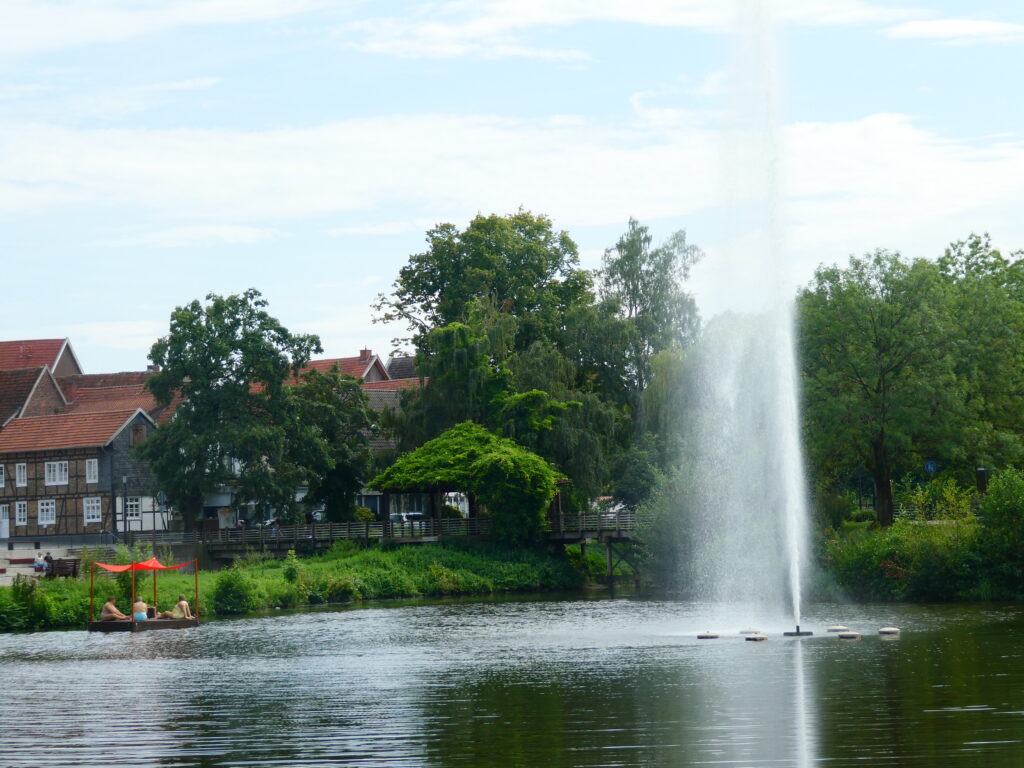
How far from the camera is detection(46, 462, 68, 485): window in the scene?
83750 millimetres

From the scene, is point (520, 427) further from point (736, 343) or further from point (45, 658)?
point (45, 658)

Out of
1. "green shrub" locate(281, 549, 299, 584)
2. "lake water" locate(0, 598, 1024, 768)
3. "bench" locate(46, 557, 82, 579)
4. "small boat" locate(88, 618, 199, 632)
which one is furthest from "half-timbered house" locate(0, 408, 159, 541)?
"lake water" locate(0, 598, 1024, 768)

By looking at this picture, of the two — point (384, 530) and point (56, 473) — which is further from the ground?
point (56, 473)

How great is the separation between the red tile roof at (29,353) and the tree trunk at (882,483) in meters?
62.8

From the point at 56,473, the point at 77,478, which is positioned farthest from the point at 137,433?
the point at 56,473

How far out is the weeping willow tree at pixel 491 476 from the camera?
222ft

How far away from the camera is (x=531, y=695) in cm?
2677

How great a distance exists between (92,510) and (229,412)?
579 inches

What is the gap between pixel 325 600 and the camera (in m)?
59.5

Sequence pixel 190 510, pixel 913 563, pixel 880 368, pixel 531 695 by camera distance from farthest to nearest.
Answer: pixel 190 510 < pixel 880 368 < pixel 913 563 < pixel 531 695

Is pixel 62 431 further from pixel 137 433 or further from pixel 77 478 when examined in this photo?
pixel 137 433

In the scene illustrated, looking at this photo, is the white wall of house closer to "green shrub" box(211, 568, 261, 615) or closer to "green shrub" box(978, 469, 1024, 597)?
"green shrub" box(211, 568, 261, 615)

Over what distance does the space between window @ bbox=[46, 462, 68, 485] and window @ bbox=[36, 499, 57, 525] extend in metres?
1.16

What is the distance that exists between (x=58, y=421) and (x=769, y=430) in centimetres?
5757
